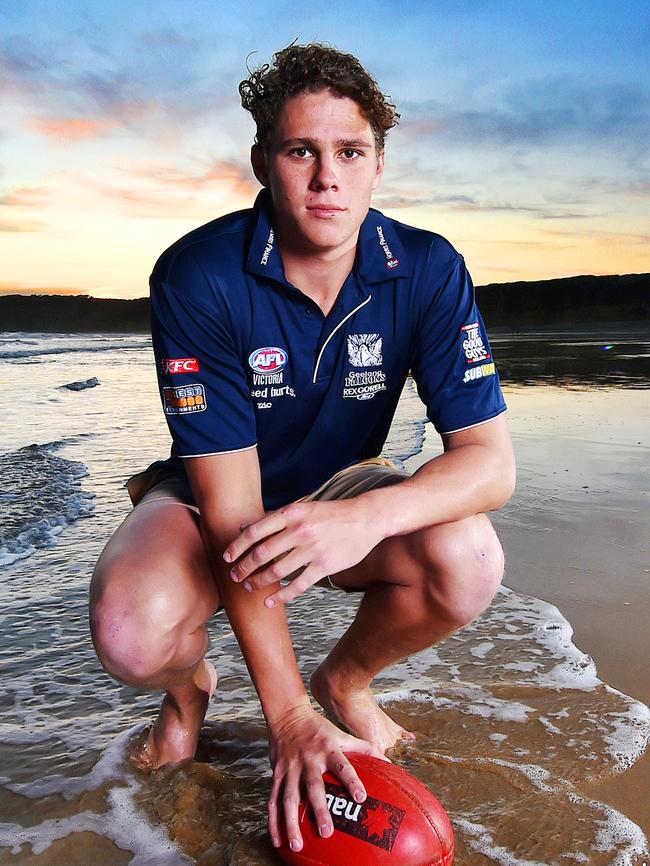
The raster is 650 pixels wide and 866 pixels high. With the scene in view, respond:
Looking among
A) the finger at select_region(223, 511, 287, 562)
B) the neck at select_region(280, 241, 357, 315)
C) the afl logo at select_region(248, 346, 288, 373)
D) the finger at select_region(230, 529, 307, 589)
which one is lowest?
the finger at select_region(230, 529, 307, 589)

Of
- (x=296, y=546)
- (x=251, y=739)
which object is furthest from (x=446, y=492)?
(x=251, y=739)

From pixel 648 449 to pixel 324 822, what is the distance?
4889 mm

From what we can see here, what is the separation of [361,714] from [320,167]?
1421 mm

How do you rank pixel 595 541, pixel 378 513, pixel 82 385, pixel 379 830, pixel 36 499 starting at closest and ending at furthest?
1. pixel 379 830
2. pixel 378 513
3. pixel 595 541
4. pixel 36 499
5. pixel 82 385

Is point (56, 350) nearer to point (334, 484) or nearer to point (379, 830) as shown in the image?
point (334, 484)

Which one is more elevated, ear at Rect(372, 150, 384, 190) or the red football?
ear at Rect(372, 150, 384, 190)

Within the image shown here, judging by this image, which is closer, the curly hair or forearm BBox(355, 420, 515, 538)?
forearm BBox(355, 420, 515, 538)

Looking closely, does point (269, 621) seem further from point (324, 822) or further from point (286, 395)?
point (286, 395)

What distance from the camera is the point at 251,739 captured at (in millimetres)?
2453

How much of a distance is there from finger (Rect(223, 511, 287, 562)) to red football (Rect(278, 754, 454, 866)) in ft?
1.63

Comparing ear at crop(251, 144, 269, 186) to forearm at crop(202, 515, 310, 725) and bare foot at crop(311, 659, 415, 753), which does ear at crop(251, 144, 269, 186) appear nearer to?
forearm at crop(202, 515, 310, 725)

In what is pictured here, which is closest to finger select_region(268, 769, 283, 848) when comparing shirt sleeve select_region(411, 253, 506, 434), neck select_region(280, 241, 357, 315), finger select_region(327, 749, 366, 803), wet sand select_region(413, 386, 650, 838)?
finger select_region(327, 749, 366, 803)

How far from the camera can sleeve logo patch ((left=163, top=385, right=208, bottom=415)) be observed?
219 centimetres

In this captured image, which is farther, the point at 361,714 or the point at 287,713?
the point at 361,714
